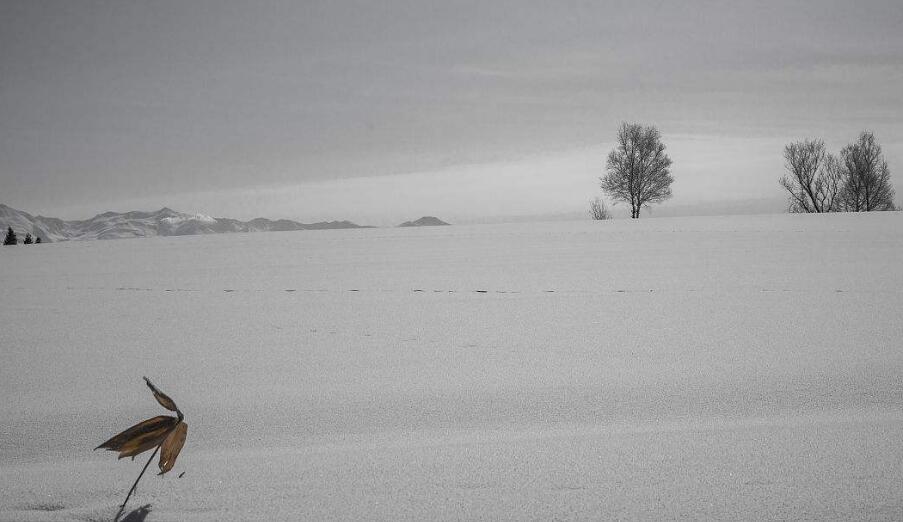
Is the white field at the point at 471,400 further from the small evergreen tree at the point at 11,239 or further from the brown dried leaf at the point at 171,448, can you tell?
the small evergreen tree at the point at 11,239

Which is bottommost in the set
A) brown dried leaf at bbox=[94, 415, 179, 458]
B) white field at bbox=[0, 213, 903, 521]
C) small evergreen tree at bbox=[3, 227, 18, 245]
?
white field at bbox=[0, 213, 903, 521]

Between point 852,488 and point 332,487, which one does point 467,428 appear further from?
point 852,488

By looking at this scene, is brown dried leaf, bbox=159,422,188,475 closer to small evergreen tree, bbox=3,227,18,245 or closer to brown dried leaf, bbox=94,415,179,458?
brown dried leaf, bbox=94,415,179,458

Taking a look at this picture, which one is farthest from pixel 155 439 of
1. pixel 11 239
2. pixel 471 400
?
pixel 11 239

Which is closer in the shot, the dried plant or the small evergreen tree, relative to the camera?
the dried plant

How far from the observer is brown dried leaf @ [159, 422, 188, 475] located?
1082 mm

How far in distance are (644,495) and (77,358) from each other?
2.08 meters

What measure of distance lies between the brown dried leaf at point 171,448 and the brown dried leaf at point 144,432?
3 centimetres

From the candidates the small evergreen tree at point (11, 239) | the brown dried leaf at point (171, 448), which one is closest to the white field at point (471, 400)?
the brown dried leaf at point (171, 448)

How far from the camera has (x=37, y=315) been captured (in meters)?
2.72

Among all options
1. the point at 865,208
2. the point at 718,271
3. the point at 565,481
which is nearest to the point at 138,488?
the point at 565,481

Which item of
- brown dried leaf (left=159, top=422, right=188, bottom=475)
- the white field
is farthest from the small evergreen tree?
brown dried leaf (left=159, top=422, right=188, bottom=475)

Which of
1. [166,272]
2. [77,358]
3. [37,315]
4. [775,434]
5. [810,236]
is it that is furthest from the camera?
[810,236]

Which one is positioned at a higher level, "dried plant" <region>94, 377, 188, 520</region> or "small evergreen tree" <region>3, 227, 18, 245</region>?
"small evergreen tree" <region>3, 227, 18, 245</region>
